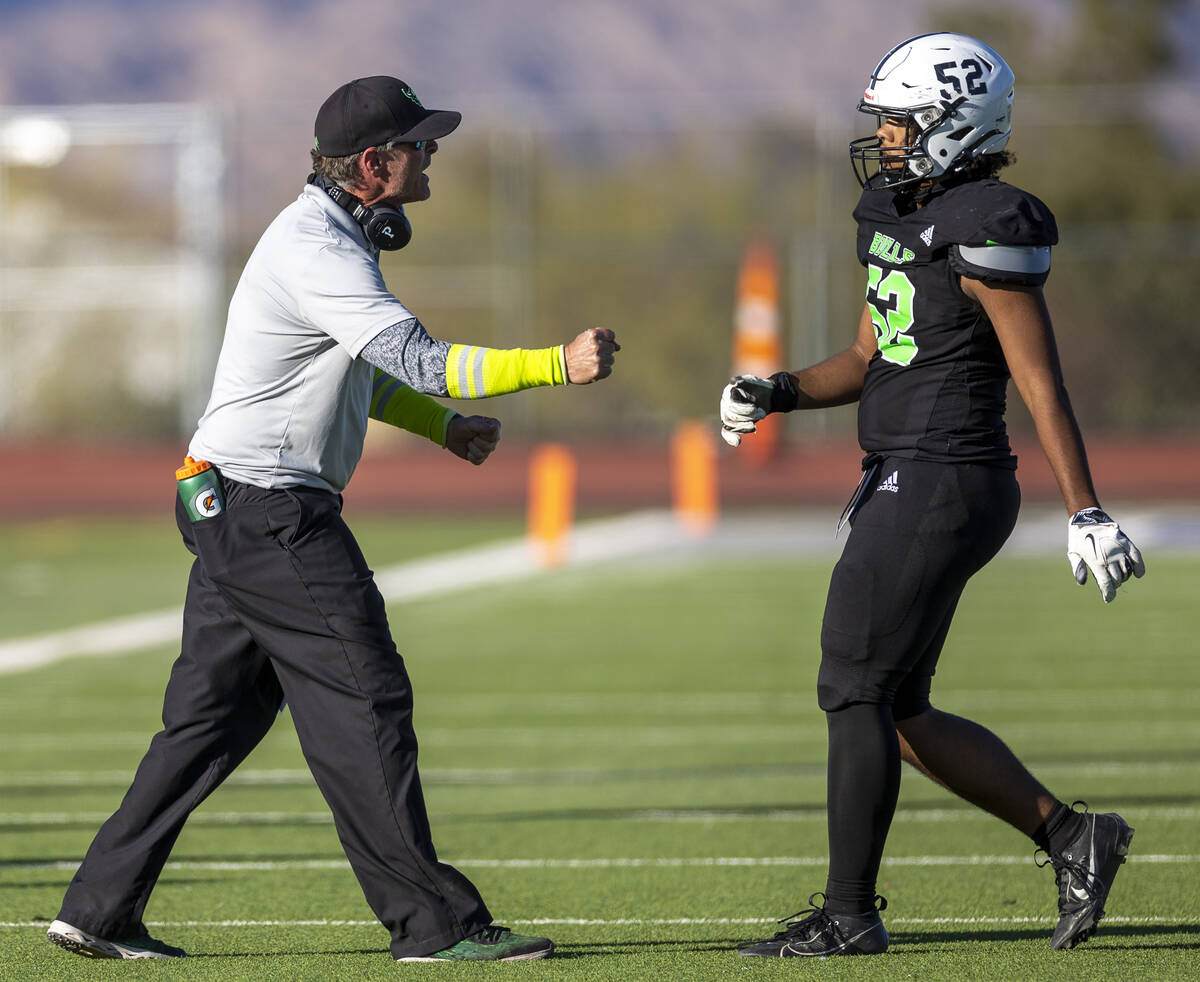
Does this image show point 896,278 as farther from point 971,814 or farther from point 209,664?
point 971,814

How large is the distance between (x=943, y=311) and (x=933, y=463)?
0.36 m

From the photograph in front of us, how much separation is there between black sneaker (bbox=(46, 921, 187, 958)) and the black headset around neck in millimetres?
1797

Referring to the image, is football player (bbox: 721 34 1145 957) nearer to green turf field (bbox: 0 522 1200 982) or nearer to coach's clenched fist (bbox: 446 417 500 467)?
green turf field (bbox: 0 522 1200 982)

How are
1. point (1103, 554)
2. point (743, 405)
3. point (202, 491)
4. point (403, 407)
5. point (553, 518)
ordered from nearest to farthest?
1. point (1103, 554)
2. point (202, 491)
3. point (743, 405)
4. point (403, 407)
5. point (553, 518)

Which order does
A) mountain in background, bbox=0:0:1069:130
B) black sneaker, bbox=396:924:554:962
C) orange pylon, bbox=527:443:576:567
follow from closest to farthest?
black sneaker, bbox=396:924:554:962, orange pylon, bbox=527:443:576:567, mountain in background, bbox=0:0:1069:130

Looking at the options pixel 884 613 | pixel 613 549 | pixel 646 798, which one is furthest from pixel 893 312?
pixel 613 549

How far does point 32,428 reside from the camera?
29.3 m

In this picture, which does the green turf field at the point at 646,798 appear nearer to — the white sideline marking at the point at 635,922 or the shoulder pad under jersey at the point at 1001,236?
the white sideline marking at the point at 635,922

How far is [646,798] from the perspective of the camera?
7621 mm

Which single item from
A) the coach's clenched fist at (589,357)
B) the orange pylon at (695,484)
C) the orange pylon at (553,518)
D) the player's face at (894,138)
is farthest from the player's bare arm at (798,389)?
the orange pylon at (695,484)

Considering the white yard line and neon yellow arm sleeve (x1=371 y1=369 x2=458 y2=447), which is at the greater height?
neon yellow arm sleeve (x1=371 y1=369 x2=458 y2=447)

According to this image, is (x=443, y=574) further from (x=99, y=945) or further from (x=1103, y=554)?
(x=1103, y=554)

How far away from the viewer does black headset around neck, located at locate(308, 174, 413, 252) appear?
16.3 feet

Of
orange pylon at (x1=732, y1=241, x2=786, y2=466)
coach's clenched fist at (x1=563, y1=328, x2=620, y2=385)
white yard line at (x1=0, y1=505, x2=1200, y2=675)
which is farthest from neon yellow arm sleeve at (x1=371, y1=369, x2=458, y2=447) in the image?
orange pylon at (x1=732, y1=241, x2=786, y2=466)
